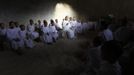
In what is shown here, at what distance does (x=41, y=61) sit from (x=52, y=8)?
8384 mm

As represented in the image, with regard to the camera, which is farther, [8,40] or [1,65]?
[8,40]

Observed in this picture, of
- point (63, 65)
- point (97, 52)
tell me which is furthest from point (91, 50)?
point (63, 65)

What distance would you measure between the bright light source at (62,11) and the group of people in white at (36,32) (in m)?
1.93

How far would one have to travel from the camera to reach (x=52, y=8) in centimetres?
1652

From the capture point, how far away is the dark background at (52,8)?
1375 cm

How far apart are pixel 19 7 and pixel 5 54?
5388 mm

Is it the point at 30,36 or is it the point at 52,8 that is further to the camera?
the point at 52,8

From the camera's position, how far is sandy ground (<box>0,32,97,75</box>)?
286 inches

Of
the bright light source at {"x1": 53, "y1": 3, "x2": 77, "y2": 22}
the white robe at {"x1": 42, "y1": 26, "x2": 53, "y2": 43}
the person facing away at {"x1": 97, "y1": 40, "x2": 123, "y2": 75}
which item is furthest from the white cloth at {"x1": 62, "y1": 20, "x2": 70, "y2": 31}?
the person facing away at {"x1": 97, "y1": 40, "x2": 123, "y2": 75}

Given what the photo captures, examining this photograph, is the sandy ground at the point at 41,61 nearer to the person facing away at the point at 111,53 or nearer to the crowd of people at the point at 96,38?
the crowd of people at the point at 96,38

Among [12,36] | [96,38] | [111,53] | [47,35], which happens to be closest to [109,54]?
[111,53]

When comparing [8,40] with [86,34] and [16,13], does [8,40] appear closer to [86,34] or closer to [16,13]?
[16,13]

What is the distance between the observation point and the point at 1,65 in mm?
8078

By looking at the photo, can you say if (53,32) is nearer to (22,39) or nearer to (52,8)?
(22,39)
